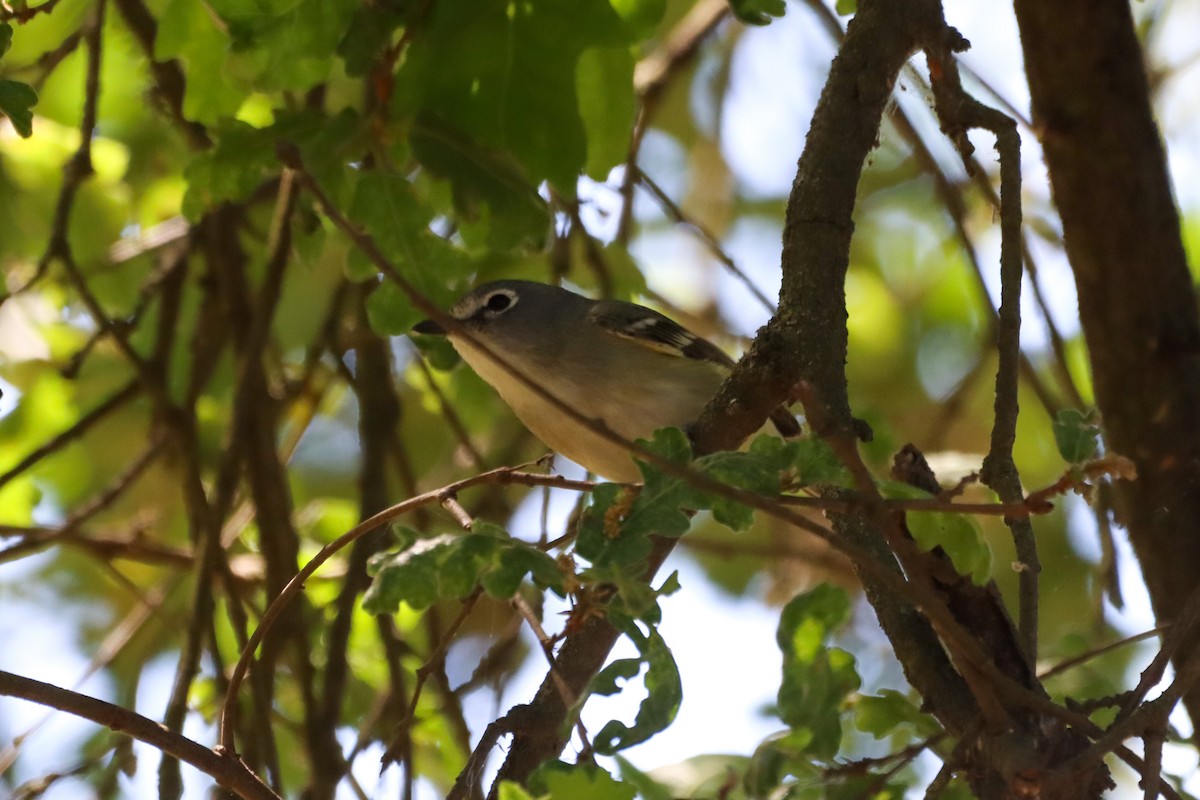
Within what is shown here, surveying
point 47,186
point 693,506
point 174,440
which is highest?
point 47,186

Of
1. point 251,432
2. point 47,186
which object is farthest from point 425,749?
point 47,186

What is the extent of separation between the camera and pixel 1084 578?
4.26m

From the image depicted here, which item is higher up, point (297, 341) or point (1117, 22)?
point (297, 341)

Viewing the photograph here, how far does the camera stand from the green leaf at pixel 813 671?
185 centimetres

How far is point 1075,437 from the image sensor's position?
1533mm

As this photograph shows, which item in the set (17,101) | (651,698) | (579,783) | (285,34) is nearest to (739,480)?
(651,698)

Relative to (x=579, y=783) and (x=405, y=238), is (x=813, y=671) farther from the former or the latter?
(x=405, y=238)

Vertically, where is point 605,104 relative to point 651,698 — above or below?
above

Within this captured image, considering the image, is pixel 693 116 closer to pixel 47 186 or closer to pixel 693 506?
pixel 47 186

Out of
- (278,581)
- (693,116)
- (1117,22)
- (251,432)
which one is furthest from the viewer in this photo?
(693,116)

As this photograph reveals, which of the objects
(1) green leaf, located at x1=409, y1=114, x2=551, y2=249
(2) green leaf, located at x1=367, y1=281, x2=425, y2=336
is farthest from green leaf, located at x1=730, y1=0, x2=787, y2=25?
(2) green leaf, located at x1=367, y1=281, x2=425, y2=336

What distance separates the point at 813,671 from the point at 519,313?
1.82m

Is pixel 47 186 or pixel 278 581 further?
pixel 47 186

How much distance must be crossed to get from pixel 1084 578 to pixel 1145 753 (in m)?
2.85
